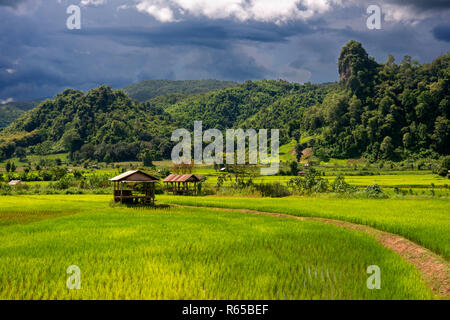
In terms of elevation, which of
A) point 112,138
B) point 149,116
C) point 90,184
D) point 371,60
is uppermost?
point 371,60

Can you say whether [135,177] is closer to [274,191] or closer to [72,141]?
[274,191]

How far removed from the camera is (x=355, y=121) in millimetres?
127875

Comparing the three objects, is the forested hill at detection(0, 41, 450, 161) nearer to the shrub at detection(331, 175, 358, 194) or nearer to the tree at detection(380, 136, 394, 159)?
the tree at detection(380, 136, 394, 159)

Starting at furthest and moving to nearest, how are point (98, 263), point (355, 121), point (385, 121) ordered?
1. point (355, 121)
2. point (385, 121)
3. point (98, 263)

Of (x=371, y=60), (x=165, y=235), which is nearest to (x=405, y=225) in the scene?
(x=165, y=235)

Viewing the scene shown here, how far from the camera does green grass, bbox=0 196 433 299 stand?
705 centimetres

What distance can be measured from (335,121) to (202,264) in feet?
430

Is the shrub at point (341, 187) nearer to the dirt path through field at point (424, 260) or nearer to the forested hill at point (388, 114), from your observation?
the dirt path through field at point (424, 260)

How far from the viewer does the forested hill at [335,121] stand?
114706 mm

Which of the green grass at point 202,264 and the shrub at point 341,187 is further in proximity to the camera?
the shrub at point 341,187

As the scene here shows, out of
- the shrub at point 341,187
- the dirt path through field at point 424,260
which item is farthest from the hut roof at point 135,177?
the shrub at point 341,187

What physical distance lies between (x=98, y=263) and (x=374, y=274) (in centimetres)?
698

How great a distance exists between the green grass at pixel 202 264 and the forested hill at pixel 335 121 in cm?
10815

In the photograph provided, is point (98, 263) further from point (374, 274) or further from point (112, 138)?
point (112, 138)
